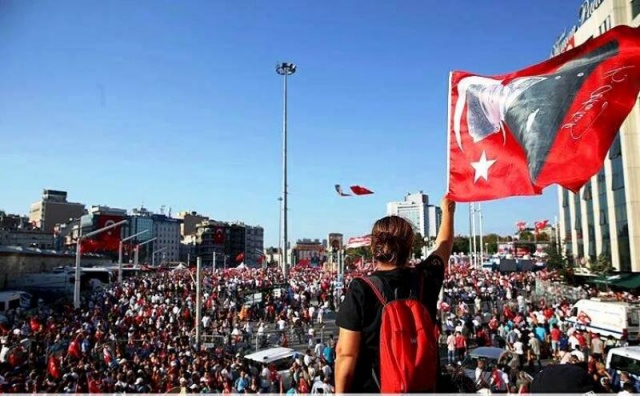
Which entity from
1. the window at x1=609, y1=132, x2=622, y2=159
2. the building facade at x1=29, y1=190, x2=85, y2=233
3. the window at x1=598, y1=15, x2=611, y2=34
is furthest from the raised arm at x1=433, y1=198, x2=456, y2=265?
the building facade at x1=29, y1=190, x2=85, y2=233

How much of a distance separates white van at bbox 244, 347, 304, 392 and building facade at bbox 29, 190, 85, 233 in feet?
576

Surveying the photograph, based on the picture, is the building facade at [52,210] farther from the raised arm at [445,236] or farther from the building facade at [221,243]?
the raised arm at [445,236]

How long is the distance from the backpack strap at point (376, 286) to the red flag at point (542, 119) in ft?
10.4

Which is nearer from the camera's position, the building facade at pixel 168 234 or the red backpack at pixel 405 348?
the red backpack at pixel 405 348

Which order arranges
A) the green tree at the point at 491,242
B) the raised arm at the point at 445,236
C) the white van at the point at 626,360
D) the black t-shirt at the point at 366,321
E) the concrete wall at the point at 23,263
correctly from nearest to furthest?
the black t-shirt at the point at 366,321 → the raised arm at the point at 445,236 → the white van at the point at 626,360 → the concrete wall at the point at 23,263 → the green tree at the point at 491,242

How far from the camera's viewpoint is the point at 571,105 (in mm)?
5629

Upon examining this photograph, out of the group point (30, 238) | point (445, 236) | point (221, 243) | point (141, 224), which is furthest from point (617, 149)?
point (141, 224)

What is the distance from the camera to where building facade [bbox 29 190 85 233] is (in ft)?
577

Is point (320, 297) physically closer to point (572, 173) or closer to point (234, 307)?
point (234, 307)

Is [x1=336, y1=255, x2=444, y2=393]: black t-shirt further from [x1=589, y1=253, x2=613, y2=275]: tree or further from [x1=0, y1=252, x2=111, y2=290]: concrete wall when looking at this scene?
[x1=0, y1=252, x2=111, y2=290]: concrete wall

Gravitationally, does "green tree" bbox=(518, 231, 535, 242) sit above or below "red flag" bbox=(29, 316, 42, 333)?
above

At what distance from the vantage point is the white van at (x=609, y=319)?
19.0 m

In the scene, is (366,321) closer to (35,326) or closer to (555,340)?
(555,340)

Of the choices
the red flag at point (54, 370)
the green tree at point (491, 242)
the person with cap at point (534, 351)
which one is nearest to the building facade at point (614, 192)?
the person with cap at point (534, 351)
